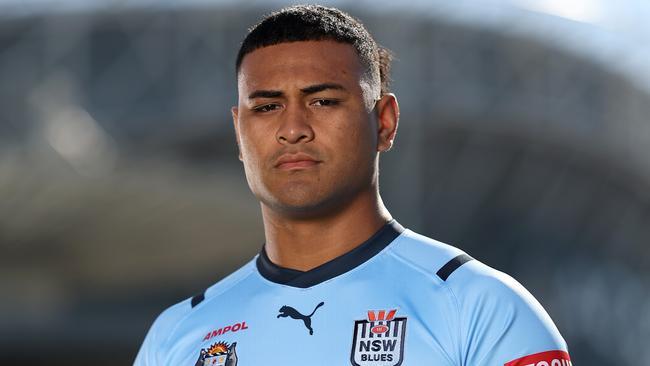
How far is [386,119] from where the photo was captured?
4.25m

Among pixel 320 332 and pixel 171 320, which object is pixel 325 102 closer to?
pixel 320 332

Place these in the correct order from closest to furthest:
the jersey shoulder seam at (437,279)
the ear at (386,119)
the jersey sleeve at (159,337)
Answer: the jersey shoulder seam at (437,279)
the ear at (386,119)
the jersey sleeve at (159,337)

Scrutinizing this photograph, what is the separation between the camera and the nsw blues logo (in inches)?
149

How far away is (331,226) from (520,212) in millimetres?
51753

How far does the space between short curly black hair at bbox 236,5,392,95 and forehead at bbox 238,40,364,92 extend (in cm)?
3

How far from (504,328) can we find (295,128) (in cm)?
88

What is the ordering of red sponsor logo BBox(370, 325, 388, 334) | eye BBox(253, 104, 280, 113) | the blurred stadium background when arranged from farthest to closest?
the blurred stadium background → eye BBox(253, 104, 280, 113) → red sponsor logo BBox(370, 325, 388, 334)

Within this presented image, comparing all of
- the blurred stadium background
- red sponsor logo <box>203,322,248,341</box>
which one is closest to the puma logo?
red sponsor logo <box>203,322,248,341</box>

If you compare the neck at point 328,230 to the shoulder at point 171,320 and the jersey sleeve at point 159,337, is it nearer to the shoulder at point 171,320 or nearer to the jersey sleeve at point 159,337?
the shoulder at point 171,320

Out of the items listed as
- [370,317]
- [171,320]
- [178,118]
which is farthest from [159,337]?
[178,118]

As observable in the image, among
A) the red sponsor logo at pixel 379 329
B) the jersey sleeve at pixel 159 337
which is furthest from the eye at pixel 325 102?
the jersey sleeve at pixel 159 337

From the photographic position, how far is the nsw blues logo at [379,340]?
3787mm

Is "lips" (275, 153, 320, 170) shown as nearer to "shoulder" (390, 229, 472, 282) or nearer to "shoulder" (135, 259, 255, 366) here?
"shoulder" (390, 229, 472, 282)

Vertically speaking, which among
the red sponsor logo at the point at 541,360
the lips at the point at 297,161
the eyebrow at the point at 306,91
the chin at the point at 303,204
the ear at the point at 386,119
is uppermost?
the eyebrow at the point at 306,91
